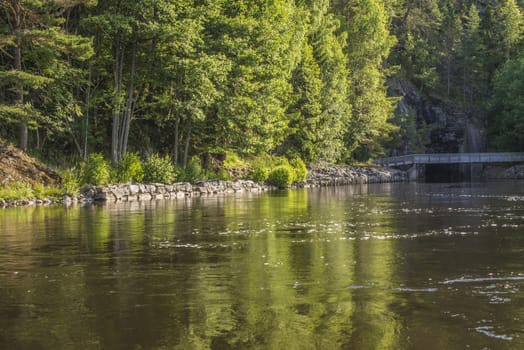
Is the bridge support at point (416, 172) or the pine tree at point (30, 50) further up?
the pine tree at point (30, 50)

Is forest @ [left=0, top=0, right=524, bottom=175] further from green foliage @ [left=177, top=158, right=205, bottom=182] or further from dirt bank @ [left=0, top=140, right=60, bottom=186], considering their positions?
dirt bank @ [left=0, top=140, right=60, bottom=186]

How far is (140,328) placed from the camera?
754cm

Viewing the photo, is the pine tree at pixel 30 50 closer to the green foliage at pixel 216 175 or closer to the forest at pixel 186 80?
the forest at pixel 186 80

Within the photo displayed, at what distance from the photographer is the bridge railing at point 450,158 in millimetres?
78000

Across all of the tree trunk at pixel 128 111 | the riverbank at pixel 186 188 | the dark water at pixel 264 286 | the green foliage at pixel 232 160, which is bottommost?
the dark water at pixel 264 286

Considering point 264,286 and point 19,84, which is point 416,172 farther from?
point 264,286

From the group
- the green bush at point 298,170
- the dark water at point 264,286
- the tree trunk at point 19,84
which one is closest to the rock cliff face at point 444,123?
the green bush at point 298,170

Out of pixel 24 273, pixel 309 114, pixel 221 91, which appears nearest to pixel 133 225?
pixel 24 273

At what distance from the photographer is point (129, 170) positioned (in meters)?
38.5

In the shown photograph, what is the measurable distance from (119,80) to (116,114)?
83.5 inches

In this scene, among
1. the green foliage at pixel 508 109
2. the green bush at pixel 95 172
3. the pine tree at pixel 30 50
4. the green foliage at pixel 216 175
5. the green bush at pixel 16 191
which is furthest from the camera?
the green foliage at pixel 508 109

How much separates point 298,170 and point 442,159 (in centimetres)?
2949

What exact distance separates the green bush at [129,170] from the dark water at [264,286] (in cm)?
1866

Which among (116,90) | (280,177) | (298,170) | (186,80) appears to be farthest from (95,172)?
(298,170)
